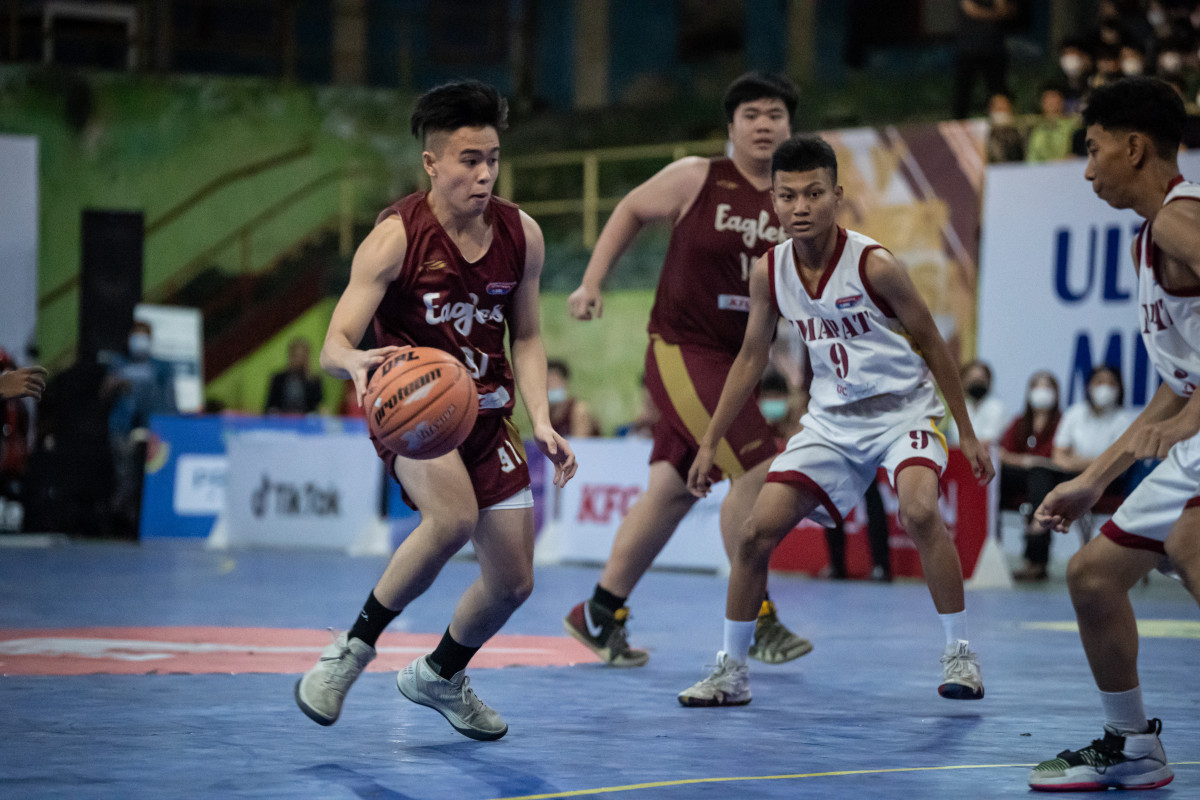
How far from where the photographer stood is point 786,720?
16.0 feet

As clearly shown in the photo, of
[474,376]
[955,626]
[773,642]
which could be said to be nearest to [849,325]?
[955,626]

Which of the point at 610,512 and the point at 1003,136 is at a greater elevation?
the point at 1003,136

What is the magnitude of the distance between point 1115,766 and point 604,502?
8.63 meters

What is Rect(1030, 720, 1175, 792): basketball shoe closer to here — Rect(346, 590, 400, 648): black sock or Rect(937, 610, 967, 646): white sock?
Rect(937, 610, 967, 646): white sock

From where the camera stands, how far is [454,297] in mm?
4473

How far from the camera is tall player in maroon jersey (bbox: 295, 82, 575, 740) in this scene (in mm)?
4297

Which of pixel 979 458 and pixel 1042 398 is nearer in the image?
pixel 979 458

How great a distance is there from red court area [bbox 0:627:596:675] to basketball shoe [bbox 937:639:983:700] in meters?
1.79

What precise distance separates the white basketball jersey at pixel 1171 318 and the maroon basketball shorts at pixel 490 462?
5.86 ft

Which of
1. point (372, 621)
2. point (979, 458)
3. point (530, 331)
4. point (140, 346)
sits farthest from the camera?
point (140, 346)

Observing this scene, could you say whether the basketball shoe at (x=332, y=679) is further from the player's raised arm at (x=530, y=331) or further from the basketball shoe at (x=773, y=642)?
the basketball shoe at (x=773, y=642)

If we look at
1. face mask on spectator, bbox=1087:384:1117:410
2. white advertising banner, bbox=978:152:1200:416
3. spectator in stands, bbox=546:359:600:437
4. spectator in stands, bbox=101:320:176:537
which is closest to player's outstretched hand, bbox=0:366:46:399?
spectator in stands, bbox=546:359:600:437

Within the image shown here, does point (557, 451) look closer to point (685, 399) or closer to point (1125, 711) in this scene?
Answer: point (1125, 711)

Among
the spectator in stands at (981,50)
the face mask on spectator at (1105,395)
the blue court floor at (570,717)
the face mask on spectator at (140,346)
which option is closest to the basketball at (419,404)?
the blue court floor at (570,717)
